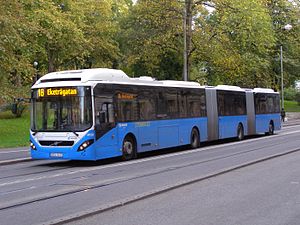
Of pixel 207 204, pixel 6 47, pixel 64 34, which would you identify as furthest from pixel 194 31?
pixel 207 204

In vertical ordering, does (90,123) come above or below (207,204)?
above

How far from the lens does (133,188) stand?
11.3 m

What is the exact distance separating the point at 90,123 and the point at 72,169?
148 cm

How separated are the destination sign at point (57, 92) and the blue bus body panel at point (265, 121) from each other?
16.1 m

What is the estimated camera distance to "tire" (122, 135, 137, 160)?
18014mm

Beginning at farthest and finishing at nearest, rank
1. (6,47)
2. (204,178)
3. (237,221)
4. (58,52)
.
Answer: (58,52)
(6,47)
(204,178)
(237,221)

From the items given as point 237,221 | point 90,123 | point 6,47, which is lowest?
point 237,221

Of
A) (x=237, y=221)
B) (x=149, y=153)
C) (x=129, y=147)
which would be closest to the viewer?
(x=237, y=221)

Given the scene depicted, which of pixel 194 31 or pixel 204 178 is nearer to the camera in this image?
pixel 204 178

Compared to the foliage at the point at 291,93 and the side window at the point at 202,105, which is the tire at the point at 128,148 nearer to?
the side window at the point at 202,105

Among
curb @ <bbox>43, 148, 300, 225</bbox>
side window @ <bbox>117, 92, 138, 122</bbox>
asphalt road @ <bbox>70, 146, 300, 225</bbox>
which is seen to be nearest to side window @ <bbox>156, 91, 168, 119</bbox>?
side window @ <bbox>117, 92, 138, 122</bbox>

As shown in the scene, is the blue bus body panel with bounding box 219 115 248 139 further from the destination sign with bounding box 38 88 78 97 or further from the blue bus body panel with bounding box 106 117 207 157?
the destination sign with bounding box 38 88 78 97

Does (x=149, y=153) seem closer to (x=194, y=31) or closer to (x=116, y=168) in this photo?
(x=116, y=168)

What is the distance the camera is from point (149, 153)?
21469 mm
